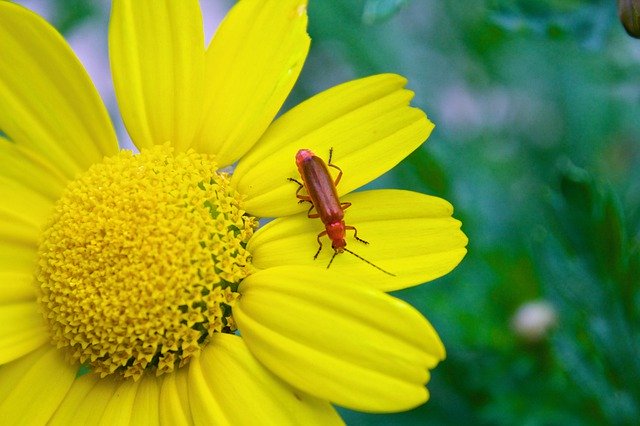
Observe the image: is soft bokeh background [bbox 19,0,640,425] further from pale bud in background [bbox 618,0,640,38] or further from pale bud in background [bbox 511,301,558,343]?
pale bud in background [bbox 618,0,640,38]

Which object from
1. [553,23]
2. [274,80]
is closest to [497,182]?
[553,23]

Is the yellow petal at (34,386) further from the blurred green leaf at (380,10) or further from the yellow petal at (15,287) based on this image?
the blurred green leaf at (380,10)

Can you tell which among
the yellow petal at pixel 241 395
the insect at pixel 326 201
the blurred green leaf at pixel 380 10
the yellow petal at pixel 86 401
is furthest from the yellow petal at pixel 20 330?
the blurred green leaf at pixel 380 10

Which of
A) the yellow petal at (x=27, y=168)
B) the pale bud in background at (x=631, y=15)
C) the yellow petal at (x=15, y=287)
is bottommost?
the yellow petal at (x=15, y=287)

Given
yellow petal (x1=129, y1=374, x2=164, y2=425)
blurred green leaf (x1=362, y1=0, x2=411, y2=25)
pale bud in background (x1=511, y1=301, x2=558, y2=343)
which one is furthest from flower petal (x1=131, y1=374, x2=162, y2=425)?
pale bud in background (x1=511, y1=301, x2=558, y2=343)

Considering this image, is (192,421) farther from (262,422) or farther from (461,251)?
(461,251)

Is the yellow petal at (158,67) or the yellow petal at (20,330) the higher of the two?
the yellow petal at (158,67)

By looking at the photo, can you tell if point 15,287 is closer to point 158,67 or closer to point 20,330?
point 20,330
